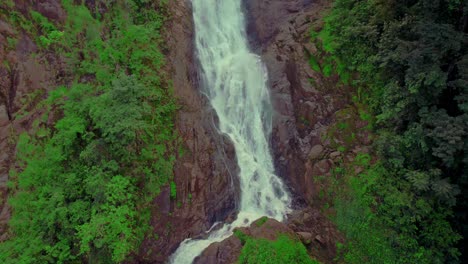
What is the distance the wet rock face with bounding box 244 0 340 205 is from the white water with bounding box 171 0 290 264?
54 centimetres

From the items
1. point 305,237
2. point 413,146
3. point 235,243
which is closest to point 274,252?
point 235,243

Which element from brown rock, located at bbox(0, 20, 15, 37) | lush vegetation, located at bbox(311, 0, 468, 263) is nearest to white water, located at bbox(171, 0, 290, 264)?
lush vegetation, located at bbox(311, 0, 468, 263)

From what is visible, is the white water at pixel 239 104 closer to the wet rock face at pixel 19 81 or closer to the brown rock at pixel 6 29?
the wet rock face at pixel 19 81

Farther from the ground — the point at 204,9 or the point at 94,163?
the point at 204,9

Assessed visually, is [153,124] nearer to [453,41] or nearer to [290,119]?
[290,119]

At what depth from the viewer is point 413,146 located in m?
10.9

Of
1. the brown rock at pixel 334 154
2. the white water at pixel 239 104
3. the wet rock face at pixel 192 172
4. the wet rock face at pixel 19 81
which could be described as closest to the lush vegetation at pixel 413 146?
the brown rock at pixel 334 154

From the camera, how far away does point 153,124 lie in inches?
506

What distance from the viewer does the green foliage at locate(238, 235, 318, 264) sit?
11.1 meters

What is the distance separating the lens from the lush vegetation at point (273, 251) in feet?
36.3

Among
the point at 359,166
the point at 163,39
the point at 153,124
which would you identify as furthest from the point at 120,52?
the point at 359,166

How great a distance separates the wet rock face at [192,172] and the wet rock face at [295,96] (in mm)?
2787

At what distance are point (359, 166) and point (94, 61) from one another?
1221 cm

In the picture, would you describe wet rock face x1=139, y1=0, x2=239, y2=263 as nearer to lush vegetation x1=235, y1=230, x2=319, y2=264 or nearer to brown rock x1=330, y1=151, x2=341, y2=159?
lush vegetation x1=235, y1=230, x2=319, y2=264
